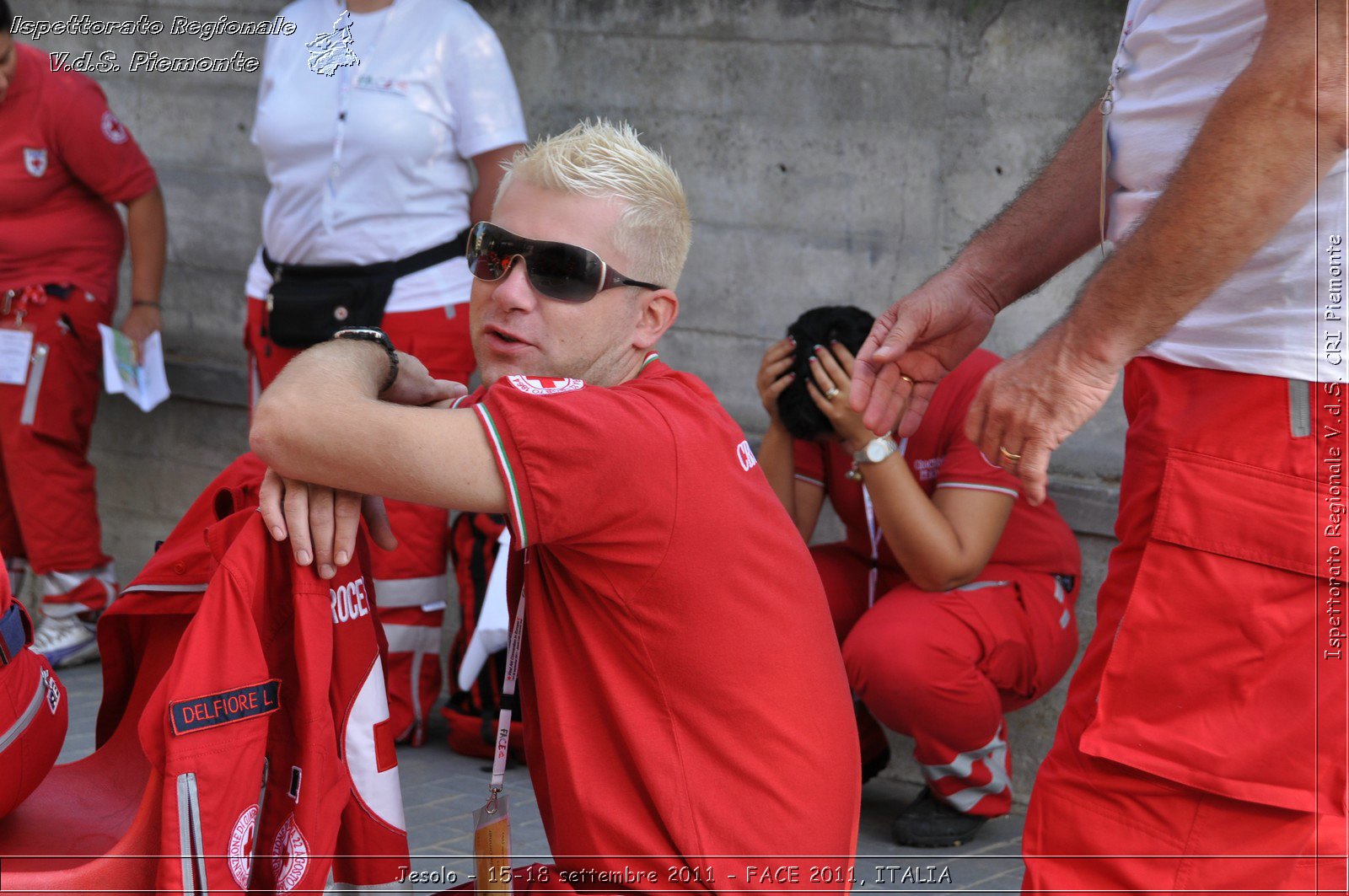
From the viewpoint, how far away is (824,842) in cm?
205

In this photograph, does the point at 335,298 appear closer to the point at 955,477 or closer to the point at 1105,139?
the point at 955,477

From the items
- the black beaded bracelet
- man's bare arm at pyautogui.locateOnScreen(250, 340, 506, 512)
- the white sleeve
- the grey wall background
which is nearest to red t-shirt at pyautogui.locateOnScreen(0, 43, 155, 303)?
the grey wall background

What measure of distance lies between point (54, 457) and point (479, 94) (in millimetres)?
2243

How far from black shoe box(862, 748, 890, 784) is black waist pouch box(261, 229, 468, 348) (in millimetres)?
1978

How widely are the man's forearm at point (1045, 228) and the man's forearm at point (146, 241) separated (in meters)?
4.04

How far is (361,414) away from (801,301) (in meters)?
3.14

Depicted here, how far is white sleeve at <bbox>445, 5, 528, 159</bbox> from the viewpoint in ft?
14.5

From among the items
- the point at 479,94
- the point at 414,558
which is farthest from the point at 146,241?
the point at 414,558

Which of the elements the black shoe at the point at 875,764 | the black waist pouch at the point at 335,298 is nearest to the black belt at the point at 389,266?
the black waist pouch at the point at 335,298

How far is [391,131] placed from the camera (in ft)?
14.3

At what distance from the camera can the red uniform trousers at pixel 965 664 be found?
3.69 m

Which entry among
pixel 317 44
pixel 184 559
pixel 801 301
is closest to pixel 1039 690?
pixel 801 301

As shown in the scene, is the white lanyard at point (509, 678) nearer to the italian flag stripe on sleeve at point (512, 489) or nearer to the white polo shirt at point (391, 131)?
the italian flag stripe on sleeve at point (512, 489)

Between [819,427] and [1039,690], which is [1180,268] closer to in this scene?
[819,427]
